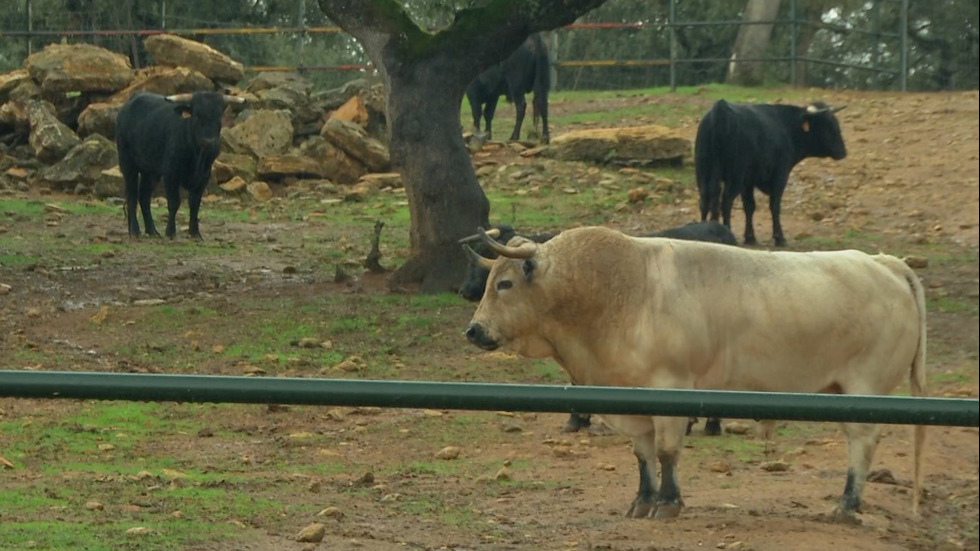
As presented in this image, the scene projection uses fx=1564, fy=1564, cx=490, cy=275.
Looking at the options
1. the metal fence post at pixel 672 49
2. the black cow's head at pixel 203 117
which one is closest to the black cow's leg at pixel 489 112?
the metal fence post at pixel 672 49

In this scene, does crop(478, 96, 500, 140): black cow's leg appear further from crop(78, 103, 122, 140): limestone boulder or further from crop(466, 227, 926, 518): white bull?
crop(466, 227, 926, 518): white bull

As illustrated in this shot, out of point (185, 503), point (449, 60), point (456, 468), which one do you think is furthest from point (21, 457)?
point (449, 60)

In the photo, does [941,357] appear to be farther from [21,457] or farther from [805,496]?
[21,457]

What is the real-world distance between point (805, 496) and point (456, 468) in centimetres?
193

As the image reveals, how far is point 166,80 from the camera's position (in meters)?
18.7

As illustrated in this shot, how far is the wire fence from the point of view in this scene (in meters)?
18.4

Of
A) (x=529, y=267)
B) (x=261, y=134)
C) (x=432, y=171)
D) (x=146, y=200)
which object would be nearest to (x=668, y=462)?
(x=529, y=267)

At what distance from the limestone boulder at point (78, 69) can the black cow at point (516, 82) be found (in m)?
7.34

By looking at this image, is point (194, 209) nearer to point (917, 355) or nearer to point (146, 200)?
point (146, 200)

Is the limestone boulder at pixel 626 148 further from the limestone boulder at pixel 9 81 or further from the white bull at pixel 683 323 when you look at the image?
the white bull at pixel 683 323

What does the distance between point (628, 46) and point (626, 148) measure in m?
11.4

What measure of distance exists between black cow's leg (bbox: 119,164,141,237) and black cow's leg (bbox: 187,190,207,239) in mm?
530

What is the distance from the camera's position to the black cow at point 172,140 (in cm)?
1644

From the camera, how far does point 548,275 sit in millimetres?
7961
